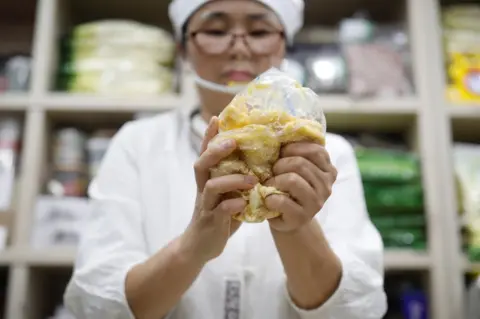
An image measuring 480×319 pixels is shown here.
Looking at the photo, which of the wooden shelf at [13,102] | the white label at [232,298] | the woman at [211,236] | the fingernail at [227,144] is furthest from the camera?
the wooden shelf at [13,102]

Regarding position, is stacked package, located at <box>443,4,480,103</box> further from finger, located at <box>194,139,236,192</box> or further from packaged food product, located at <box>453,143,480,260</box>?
finger, located at <box>194,139,236,192</box>

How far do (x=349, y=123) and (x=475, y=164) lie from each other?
0.36m

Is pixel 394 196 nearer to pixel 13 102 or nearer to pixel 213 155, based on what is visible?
pixel 213 155

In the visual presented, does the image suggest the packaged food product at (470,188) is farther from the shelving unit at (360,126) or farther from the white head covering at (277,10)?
the white head covering at (277,10)

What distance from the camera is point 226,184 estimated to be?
540mm

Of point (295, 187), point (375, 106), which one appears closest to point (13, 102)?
point (375, 106)

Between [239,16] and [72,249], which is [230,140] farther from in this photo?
[72,249]

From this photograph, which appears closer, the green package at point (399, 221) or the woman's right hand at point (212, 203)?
the woman's right hand at point (212, 203)

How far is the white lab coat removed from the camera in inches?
30.0

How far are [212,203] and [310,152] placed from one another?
122 mm

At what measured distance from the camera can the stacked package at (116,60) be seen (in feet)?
4.73

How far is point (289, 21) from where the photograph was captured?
0.94 meters

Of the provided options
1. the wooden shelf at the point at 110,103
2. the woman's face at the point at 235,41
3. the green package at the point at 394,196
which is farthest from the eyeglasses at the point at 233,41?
the green package at the point at 394,196

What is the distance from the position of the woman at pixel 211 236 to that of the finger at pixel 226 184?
0.13 feet
